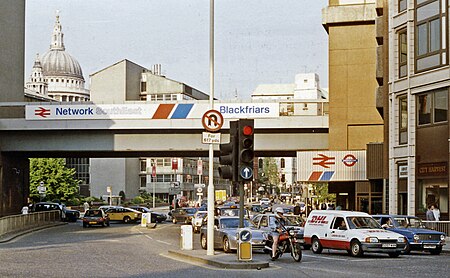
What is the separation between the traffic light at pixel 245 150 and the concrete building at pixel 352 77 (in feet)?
99.4

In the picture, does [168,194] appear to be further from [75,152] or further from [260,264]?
[260,264]

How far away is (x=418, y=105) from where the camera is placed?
41.2m

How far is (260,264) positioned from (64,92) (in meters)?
180

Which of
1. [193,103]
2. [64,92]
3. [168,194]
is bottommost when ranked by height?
[168,194]

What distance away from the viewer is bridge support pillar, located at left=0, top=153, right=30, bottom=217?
195ft

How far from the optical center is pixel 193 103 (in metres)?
52.8

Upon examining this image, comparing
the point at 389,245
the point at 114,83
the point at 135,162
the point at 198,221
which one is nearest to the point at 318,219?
the point at 389,245

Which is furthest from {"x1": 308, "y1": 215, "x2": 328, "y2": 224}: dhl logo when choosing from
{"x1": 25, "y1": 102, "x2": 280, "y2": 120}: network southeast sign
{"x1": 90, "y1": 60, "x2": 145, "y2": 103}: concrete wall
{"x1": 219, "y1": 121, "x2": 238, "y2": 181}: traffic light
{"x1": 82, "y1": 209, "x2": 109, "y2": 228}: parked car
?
{"x1": 90, "y1": 60, "x2": 145, "y2": 103}: concrete wall

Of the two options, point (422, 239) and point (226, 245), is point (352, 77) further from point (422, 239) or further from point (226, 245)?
point (226, 245)

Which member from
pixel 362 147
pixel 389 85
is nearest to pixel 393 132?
pixel 389 85

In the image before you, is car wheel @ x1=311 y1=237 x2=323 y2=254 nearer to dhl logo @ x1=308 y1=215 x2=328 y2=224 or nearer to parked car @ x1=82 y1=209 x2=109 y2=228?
dhl logo @ x1=308 y1=215 x2=328 y2=224

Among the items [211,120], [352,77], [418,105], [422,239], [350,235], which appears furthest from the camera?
[352,77]

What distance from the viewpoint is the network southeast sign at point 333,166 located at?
49938mm

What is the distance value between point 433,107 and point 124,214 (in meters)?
37.2
